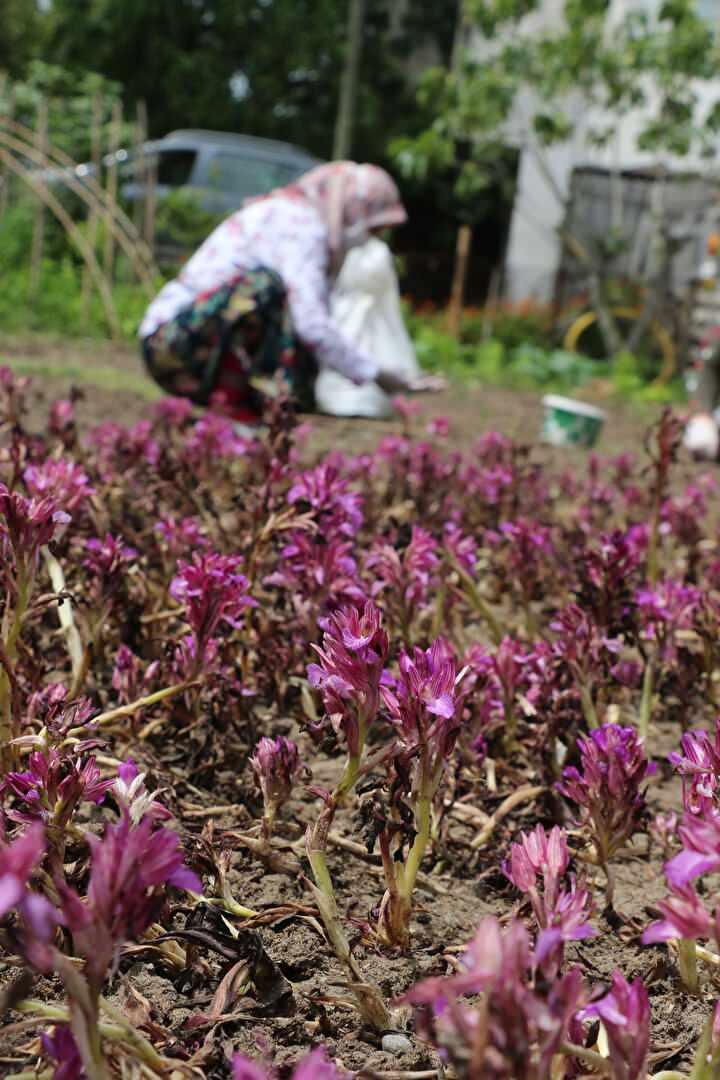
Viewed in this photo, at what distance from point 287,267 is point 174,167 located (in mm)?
12620

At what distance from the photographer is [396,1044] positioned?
1.42m

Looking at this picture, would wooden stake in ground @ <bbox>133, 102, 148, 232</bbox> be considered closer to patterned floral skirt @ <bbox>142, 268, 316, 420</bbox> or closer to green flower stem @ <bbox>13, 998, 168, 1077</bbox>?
patterned floral skirt @ <bbox>142, 268, 316, 420</bbox>

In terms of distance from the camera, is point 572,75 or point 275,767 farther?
point 572,75

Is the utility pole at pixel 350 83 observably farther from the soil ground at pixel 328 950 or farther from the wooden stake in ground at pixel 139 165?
the soil ground at pixel 328 950

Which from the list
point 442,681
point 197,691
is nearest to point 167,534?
point 197,691

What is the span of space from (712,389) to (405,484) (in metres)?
6.34

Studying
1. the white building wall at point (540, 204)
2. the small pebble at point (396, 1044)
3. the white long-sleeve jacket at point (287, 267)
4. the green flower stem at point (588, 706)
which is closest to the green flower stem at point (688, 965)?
the small pebble at point (396, 1044)

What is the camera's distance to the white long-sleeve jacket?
673 cm

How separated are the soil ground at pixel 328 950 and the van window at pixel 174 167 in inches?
677

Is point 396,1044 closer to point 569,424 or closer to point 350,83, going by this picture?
point 569,424

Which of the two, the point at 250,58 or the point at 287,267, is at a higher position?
the point at 250,58

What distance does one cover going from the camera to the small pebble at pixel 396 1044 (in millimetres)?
1419

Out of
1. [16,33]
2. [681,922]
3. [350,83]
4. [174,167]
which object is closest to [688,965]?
[681,922]

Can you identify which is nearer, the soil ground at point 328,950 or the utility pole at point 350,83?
the soil ground at point 328,950
